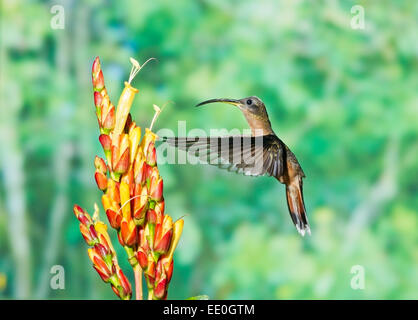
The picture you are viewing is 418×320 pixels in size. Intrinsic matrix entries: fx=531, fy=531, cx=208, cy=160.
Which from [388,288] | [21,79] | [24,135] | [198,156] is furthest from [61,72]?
[198,156]

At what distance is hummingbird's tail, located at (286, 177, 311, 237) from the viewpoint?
99 cm

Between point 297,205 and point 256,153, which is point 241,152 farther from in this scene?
point 297,205

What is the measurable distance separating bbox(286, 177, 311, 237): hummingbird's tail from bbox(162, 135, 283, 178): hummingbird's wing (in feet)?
0.36

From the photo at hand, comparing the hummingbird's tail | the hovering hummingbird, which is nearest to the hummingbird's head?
the hovering hummingbird

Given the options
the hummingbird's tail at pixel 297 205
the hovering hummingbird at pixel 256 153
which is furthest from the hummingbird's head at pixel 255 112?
the hummingbird's tail at pixel 297 205

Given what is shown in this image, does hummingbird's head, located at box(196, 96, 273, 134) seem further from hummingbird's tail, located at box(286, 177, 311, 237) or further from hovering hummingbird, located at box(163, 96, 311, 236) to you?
hummingbird's tail, located at box(286, 177, 311, 237)

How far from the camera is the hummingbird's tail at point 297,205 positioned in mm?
986

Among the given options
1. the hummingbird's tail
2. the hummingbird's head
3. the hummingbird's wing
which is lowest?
the hummingbird's tail

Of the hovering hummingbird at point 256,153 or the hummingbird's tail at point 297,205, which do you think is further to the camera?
the hummingbird's tail at point 297,205

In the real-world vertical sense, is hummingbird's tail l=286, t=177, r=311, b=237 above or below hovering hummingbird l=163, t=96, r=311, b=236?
below

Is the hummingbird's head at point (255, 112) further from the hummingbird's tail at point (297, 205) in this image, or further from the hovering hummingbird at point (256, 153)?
the hummingbird's tail at point (297, 205)

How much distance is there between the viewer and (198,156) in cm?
80

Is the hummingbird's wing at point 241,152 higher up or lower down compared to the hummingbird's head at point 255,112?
lower down

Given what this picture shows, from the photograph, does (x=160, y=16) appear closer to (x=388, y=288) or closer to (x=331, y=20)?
(x=331, y=20)
